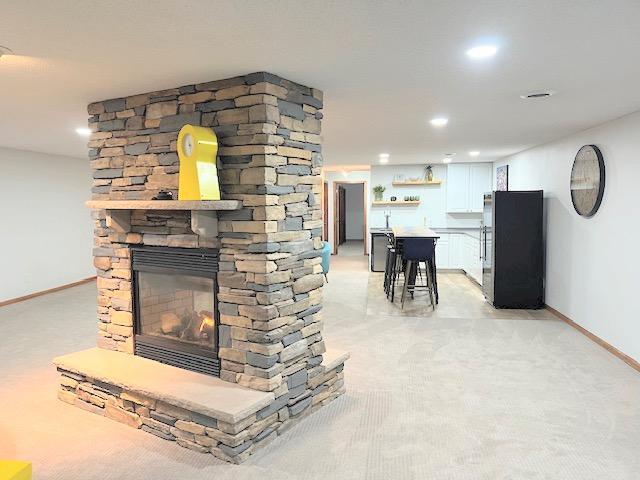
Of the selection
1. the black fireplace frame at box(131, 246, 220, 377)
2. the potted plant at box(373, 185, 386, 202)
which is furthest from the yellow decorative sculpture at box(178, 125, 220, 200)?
the potted plant at box(373, 185, 386, 202)

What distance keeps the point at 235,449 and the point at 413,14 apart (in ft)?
7.27

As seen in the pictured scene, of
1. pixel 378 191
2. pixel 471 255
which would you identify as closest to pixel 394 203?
pixel 378 191

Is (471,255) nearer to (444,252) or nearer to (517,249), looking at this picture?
(444,252)

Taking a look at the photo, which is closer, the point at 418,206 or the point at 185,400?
the point at 185,400

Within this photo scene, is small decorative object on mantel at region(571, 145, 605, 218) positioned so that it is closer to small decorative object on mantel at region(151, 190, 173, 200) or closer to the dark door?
small decorative object on mantel at region(151, 190, 173, 200)

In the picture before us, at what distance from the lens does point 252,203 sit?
276cm

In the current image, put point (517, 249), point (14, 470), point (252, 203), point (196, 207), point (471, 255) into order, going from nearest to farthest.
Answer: point (14, 470) < point (196, 207) < point (252, 203) < point (517, 249) < point (471, 255)

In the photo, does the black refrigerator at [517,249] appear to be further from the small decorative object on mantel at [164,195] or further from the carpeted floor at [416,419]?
the small decorative object on mantel at [164,195]

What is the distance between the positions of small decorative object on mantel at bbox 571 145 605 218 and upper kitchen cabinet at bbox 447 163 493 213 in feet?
13.2

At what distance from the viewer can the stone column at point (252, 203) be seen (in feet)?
9.03

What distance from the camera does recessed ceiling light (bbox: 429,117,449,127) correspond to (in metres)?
4.31

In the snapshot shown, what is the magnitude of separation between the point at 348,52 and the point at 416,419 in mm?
2207

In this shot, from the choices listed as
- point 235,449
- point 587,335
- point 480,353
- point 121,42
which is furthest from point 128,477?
point 587,335

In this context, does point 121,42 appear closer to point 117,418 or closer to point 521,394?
point 117,418
